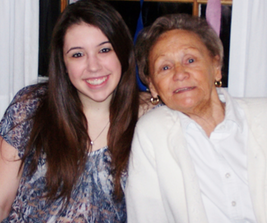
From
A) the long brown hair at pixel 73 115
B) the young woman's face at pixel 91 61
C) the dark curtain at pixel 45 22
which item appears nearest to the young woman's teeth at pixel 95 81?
the young woman's face at pixel 91 61

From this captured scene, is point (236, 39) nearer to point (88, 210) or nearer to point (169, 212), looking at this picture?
point (169, 212)

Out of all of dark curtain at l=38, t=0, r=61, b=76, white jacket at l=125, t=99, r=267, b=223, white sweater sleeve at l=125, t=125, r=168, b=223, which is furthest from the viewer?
dark curtain at l=38, t=0, r=61, b=76

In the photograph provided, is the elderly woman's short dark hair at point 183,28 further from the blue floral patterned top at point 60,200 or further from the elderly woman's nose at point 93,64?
the blue floral patterned top at point 60,200

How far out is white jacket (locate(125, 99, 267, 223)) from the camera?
54.9 inches

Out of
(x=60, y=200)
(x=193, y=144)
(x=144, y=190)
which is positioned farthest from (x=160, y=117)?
(x=60, y=200)

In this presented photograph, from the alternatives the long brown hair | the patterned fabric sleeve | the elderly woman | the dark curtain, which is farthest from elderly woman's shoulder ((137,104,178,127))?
the dark curtain

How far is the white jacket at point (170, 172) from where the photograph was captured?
1.39 metres

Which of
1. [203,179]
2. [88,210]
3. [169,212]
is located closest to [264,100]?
[203,179]

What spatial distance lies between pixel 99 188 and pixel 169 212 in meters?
0.38

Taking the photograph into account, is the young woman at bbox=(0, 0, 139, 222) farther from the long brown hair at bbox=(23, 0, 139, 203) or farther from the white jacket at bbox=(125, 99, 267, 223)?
the white jacket at bbox=(125, 99, 267, 223)

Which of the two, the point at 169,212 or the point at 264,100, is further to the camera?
the point at 264,100

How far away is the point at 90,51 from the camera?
1.62 m

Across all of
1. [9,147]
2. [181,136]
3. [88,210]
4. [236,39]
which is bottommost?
[88,210]

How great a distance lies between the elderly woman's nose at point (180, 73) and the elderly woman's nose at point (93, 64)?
39 cm
